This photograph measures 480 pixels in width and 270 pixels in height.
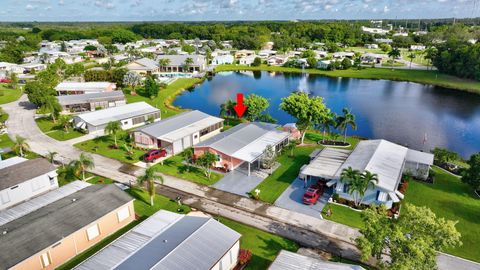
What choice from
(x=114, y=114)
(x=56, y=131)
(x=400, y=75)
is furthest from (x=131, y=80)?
(x=400, y=75)

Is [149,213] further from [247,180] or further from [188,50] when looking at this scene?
[188,50]

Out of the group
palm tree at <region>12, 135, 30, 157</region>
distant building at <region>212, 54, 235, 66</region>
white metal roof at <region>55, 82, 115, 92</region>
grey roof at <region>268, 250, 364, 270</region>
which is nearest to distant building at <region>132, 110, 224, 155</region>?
palm tree at <region>12, 135, 30, 157</region>

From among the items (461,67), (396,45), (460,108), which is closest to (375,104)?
(460,108)

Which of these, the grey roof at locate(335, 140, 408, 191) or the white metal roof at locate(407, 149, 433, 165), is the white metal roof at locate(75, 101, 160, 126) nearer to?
the grey roof at locate(335, 140, 408, 191)

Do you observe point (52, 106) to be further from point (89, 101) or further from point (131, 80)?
point (131, 80)

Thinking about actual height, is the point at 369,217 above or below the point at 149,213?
above
